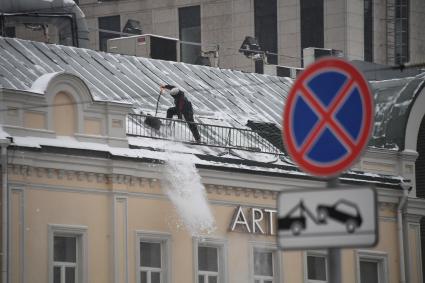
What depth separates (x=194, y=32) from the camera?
72750mm

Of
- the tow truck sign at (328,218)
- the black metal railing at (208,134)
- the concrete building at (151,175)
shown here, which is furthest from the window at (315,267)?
the tow truck sign at (328,218)

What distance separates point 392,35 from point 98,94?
39129 millimetres

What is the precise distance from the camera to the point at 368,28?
234 ft

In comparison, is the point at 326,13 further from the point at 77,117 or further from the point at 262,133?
the point at 77,117

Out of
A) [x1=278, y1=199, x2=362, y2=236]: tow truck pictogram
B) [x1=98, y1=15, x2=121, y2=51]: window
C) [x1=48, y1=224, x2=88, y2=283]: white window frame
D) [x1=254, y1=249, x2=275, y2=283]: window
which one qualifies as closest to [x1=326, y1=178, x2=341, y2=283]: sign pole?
[x1=278, y1=199, x2=362, y2=236]: tow truck pictogram

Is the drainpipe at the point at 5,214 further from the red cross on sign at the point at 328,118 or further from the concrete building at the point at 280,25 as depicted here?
the concrete building at the point at 280,25

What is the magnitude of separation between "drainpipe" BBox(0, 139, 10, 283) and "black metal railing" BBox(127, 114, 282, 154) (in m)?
3.88

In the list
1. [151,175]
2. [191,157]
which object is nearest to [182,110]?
[191,157]

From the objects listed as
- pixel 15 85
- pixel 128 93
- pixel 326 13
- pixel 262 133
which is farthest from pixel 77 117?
pixel 326 13

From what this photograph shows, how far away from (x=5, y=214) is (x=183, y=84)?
32.2 feet

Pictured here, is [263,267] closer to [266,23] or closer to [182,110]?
[182,110]

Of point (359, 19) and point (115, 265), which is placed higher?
point (359, 19)

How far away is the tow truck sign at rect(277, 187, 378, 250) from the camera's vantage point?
396 inches

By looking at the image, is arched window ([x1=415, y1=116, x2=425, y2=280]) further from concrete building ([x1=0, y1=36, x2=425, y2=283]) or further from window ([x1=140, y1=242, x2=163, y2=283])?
window ([x1=140, y1=242, x2=163, y2=283])
